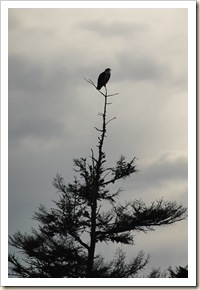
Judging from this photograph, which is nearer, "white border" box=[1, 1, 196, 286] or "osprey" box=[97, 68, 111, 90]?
"white border" box=[1, 1, 196, 286]

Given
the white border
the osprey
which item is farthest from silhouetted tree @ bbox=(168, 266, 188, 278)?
the osprey

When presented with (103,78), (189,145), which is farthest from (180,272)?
(103,78)

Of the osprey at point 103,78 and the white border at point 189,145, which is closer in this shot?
the white border at point 189,145

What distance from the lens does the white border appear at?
6.21 meters

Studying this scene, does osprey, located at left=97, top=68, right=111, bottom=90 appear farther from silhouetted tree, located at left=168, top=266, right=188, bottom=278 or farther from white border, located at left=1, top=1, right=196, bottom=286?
silhouetted tree, located at left=168, top=266, right=188, bottom=278

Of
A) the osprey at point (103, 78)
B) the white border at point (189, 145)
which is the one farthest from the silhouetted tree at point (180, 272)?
the osprey at point (103, 78)

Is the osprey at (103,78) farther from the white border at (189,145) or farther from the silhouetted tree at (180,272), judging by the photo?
the silhouetted tree at (180,272)

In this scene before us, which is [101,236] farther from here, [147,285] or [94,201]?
[147,285]

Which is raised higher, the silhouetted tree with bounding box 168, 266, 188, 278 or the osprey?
the osprey

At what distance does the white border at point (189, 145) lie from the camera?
6.21 metres

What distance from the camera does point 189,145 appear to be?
6477 mm

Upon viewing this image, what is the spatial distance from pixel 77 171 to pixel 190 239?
167cm

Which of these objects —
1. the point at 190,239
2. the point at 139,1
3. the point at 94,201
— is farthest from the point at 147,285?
the point at 139,1

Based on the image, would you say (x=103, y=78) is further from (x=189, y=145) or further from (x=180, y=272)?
(x=180, y=272)
